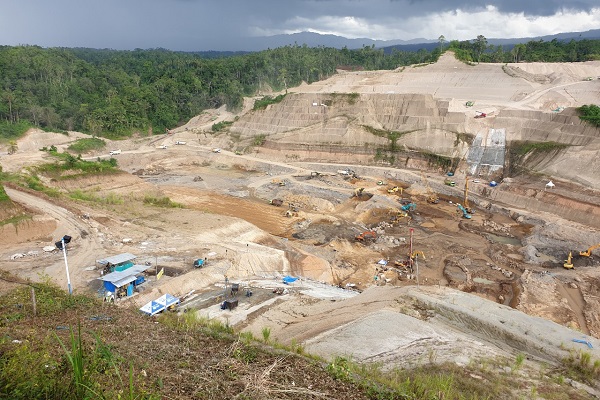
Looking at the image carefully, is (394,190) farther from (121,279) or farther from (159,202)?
(121,279)

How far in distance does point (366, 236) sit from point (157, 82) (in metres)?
80.9

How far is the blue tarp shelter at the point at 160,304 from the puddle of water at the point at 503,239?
34393 mm

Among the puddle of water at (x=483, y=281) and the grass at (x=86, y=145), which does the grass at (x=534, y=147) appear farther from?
the grass at (x=86, y=145)

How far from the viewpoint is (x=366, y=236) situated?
42625mm

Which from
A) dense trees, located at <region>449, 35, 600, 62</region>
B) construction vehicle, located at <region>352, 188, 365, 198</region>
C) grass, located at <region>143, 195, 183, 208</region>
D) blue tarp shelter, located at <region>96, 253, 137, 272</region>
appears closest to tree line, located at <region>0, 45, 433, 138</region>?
dense trees, located at <region>449, 35, 600, 62</region>

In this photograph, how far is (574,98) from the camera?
208ft

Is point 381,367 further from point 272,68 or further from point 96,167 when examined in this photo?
point 272,68

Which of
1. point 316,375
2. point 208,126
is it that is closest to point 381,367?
point 316,375

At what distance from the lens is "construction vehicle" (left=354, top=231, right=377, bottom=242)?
41.5 m

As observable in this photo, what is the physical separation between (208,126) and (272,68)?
33.1 m

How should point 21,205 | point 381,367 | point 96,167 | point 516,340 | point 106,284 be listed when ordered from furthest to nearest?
1. point 96,167
2. point 21,205
3. point 106,284
4. point 516,340
5. point 381,367

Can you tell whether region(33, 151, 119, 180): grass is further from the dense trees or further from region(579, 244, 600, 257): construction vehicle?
the dense trees

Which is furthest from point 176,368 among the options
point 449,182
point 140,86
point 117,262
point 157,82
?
point 140,86

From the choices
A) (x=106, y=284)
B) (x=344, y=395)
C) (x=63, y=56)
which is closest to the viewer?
(x=344, y=395)
